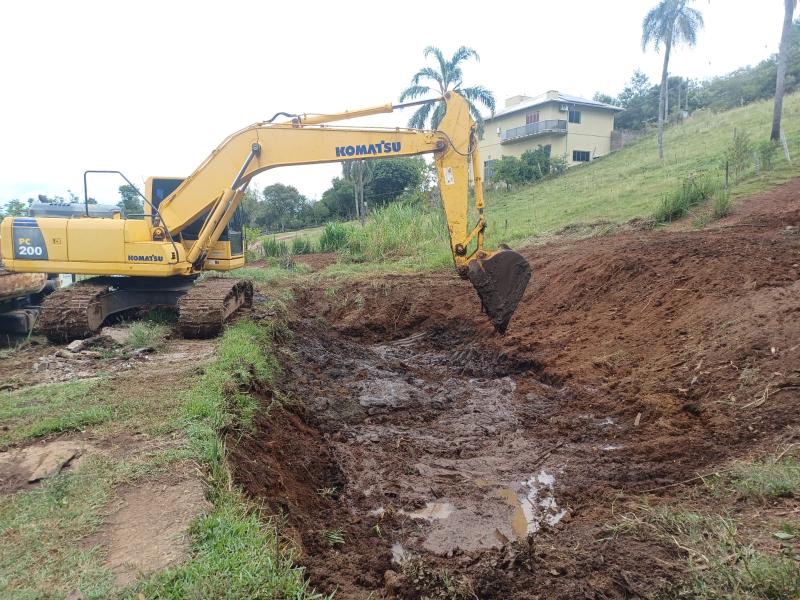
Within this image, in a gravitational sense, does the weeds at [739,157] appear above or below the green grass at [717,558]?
above

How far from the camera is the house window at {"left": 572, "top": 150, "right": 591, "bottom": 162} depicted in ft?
137

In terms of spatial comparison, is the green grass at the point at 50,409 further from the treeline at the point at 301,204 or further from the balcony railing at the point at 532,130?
the balcony railing at the point at 532,130

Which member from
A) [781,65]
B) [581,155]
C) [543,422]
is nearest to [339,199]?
[581,155]

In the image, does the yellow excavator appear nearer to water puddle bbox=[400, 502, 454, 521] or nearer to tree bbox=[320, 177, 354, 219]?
water puddle bbox=[400, 502, 454, 521]

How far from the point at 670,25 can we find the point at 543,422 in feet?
109

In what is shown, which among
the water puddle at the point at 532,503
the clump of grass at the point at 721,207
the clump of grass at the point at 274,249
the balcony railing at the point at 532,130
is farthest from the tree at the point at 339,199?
the water puddle at the point at 532,503

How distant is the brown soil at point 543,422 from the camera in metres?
3.56

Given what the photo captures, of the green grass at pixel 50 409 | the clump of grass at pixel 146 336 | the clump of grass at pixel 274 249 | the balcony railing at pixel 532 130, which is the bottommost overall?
the green grass at pixel 50 409

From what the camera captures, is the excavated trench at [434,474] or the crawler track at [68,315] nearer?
the excavated trench at [434,474]

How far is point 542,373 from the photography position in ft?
24.7

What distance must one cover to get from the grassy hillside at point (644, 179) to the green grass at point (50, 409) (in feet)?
40.3

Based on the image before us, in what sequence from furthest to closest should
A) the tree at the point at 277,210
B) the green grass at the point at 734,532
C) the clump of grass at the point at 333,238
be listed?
the tree at the point at 277,210 → the clump of grass at the point at 333,238 → the green grass at the point at 734,532

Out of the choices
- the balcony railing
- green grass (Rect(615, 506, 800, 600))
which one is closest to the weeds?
green grass (Rect(615, 506, 800, 600))

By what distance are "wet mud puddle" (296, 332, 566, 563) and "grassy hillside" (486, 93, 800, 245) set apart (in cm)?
848
